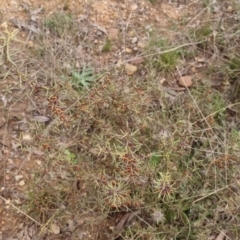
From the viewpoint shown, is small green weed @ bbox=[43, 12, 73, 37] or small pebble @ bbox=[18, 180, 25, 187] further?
small green weed @ bbox=[43, 12, 73, 37]

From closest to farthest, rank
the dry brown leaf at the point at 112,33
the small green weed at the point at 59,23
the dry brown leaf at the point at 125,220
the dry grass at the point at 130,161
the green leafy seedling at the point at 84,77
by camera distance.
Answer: the dry grass at the point at 130,161 → the dry brown leaf at the point at 125,220 → the green leafy seedling at the point at 84,77 → the small green weed at the point at 59,23 → the dry brown leaf at the point at 112,33

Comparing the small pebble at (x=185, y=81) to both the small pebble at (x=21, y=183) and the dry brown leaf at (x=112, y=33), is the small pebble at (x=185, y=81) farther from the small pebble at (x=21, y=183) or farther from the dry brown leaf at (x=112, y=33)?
the small pebble at (x=21, y=183)

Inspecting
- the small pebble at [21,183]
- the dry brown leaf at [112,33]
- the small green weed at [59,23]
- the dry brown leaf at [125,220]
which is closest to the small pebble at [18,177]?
the small pebble at [21,183]

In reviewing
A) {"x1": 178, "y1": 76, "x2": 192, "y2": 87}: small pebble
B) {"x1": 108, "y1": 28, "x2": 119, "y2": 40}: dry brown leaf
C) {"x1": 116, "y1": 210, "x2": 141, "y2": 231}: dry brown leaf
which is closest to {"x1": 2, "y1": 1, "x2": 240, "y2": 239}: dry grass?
{"x1": 116, "y1": 210, "x2": 141, "y2": 231}: dry brown leaf

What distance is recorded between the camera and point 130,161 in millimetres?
2072

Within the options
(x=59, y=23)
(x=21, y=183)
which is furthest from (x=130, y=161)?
(x=59, y=23)

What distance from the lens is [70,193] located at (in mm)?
2281

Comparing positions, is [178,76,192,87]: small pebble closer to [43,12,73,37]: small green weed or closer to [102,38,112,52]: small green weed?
[102,38,112,52]: small green weed

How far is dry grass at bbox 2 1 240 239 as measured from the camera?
2168 millimetres

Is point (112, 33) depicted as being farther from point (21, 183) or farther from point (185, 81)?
point (21, 183)

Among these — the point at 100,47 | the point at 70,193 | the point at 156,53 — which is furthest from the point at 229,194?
the point at 100,47

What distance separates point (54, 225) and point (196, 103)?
92 centimetres

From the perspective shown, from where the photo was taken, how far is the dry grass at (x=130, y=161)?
2.17 metres

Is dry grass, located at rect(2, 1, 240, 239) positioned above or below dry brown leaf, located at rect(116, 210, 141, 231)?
above
